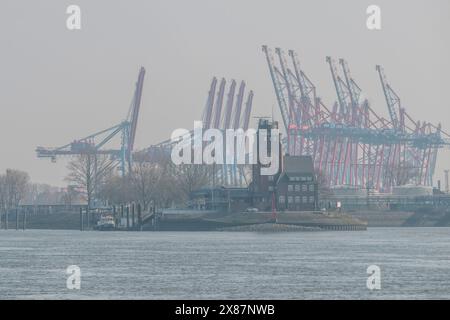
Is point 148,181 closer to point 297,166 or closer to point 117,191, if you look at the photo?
point 117,191

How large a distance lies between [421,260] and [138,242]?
35441 mm

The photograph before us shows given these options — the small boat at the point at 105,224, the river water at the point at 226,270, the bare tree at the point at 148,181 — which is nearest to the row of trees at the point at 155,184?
the bare tree at the point at 148,181

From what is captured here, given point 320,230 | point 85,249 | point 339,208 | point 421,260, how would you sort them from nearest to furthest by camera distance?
point 421,260, point 85,249, point 320,230, point 339,208

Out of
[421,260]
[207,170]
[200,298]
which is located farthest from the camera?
[207,170]

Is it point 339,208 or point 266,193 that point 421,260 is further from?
point 339,208

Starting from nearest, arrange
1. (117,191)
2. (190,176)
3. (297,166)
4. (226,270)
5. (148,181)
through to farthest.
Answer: (226,270) → (297,166) → (190,176) → (148,181) → (117,191)

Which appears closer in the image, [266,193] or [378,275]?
[378,275]

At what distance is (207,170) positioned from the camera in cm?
18938

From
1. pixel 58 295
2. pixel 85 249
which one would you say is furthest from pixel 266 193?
pixel 58 295

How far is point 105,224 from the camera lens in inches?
6304

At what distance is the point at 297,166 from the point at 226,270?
85.7 meters

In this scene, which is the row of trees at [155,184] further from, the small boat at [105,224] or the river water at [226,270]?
the river water at [226,270]

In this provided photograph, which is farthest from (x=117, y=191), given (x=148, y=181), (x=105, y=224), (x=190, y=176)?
(x=105, y=224)

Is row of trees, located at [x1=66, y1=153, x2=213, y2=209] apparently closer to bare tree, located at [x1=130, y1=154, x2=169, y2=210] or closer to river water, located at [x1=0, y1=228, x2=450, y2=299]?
bare tree, located at [x1=130, y1=154, x2=169, y2=210]
